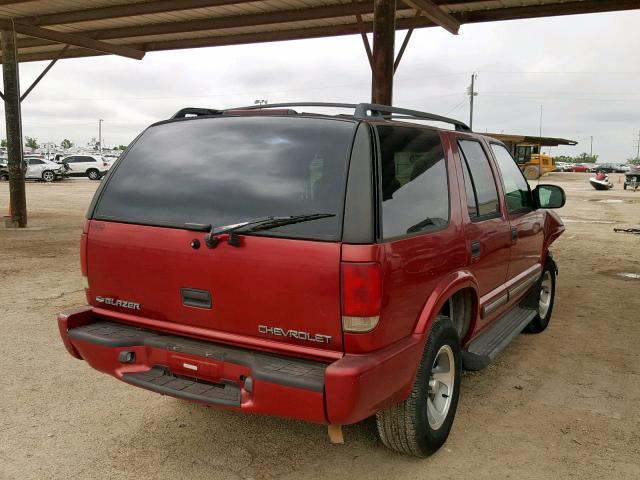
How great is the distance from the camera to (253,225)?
8.75ft

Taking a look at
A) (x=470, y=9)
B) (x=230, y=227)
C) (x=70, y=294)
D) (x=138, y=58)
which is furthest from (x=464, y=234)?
(x=138, y=58)

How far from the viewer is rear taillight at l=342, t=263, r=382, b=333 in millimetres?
2486

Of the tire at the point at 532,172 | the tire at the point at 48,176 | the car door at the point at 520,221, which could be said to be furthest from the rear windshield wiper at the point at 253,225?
the tire at the point at 532,172

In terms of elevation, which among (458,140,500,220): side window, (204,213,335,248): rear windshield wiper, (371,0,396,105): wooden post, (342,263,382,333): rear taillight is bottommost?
(342,263,382,333): rear taillight

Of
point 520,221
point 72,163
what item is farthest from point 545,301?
point 72,163

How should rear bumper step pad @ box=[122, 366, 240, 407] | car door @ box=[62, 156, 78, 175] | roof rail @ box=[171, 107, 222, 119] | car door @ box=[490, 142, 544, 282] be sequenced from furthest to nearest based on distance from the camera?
car door @ box=[62, 156, 78, 175] → car door @ box=[490, 142, 544, 282] → roof rail @ box=[171, 107, 222, 119] → rear bumper step pad @ box=[122, 366, 240, 407]

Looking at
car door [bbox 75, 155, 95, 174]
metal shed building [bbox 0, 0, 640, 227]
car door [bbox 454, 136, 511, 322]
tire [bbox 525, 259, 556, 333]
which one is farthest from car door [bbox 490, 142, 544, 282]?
car door [bbox 75, 155, 95, 174]

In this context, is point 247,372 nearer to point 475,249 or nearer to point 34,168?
point 475,249

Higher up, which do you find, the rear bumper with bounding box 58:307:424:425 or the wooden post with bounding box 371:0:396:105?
the wooden post with bounding box 371:0:396:105

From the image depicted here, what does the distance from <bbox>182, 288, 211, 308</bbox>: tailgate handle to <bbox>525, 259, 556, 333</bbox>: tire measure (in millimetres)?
3772

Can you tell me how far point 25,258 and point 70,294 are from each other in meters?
2.98

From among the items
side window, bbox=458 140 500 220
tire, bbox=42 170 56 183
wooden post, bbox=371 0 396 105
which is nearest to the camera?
side window, bbox=458 140 500 220

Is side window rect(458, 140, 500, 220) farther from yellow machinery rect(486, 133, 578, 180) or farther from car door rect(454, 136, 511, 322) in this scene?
yellow machinery rect(486, 133, 578, 180)

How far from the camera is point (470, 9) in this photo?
9.82m
